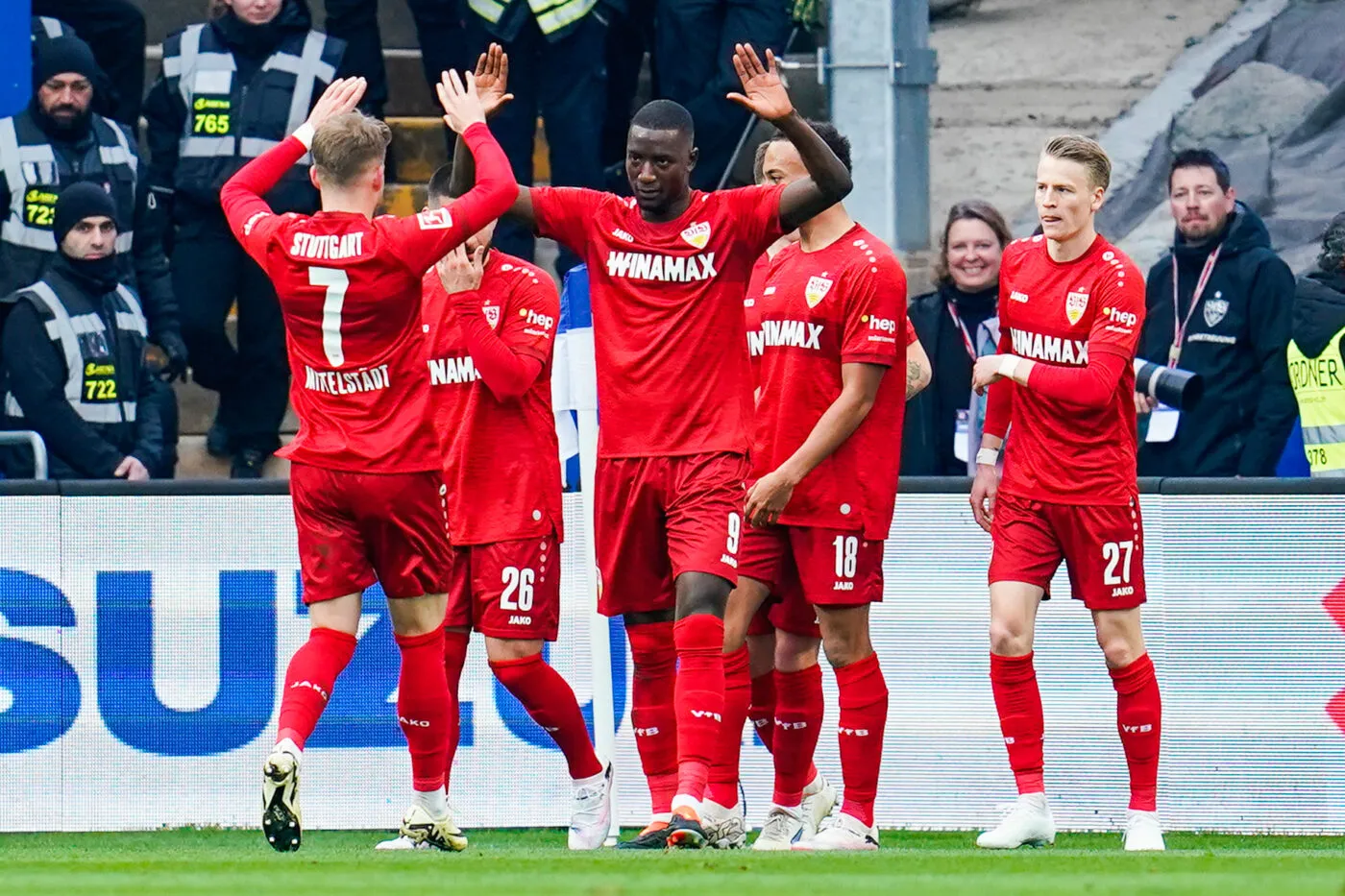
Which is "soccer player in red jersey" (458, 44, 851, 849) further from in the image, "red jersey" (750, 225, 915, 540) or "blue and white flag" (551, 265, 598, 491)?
"blue and white flag" (551, 265, 598, 491)

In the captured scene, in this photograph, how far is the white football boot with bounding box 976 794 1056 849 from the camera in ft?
26.4

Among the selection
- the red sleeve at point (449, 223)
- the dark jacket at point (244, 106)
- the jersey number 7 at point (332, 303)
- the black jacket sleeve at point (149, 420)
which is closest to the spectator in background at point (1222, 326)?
the red sleeve at point (449, 223)

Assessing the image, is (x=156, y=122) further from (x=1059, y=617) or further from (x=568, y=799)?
(x=1059, y=617)

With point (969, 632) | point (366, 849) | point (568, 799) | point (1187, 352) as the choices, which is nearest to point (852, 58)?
point (1187, 352)

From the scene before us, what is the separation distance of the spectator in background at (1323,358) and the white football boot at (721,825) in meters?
3.59

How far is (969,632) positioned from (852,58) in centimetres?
290

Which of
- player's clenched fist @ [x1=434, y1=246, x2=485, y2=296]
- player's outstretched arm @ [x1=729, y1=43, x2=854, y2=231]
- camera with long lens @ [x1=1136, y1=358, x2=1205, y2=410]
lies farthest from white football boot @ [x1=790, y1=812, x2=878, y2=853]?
camera with long lens @ [x1=1136, y1=358, x2=1205, y2=410]

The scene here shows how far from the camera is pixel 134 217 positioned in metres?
11.2

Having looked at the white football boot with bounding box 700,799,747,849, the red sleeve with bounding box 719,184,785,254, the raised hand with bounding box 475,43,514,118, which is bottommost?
the white football boot with bounding box 700,799,747,849

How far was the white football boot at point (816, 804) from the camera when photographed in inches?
336

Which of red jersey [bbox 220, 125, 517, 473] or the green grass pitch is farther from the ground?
red jersey [bbox 220, 125, 517, 473]

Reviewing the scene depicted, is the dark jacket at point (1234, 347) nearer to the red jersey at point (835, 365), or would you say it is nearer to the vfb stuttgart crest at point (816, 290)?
the red jersey at point (835, 365)

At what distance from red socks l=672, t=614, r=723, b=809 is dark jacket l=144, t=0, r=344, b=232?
4.76 m

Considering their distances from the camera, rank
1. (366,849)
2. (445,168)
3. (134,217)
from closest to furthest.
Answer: (366,849) < (445,168) < (134,217)
